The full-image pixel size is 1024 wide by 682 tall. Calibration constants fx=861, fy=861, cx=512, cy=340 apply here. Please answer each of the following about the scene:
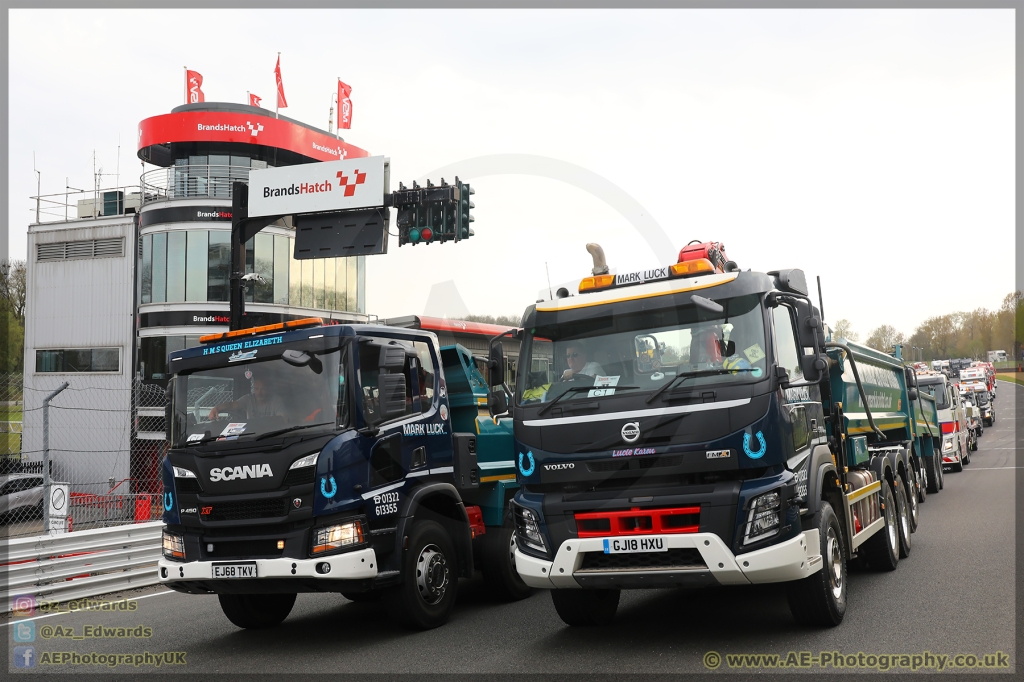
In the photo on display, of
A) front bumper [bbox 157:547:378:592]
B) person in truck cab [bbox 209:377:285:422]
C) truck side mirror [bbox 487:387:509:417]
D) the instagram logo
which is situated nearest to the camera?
front bumper [bbox 157:547:378:592]

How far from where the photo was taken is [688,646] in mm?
6496

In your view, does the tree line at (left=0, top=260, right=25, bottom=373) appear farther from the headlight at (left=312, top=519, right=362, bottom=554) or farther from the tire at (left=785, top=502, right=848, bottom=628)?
the tire at (left=785, top=502, right=848, bottom=628)

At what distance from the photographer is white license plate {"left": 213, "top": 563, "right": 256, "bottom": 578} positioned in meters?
6.94

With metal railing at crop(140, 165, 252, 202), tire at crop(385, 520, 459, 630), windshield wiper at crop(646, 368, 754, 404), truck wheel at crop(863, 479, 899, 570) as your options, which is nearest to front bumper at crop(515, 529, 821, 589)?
windshield wiper at crop(646, 368, 754, 404)

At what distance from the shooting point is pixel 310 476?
689 cm

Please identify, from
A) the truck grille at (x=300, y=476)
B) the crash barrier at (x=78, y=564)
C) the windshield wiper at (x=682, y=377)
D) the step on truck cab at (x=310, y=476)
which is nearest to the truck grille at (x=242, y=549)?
the step on truck cab at (x=310, y=476)

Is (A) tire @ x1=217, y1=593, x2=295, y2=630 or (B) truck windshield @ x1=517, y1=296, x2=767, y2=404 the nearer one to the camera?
(B) truck windshield @ x1=517, y1=296, x2=767, y2=404

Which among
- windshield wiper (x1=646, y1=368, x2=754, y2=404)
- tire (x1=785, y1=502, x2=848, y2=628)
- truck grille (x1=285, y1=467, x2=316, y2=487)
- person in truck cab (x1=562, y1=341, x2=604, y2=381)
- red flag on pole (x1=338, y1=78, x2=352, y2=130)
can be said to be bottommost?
tire (x1=785, y1=502, x2=848, y2=628)

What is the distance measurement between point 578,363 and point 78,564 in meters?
7.42

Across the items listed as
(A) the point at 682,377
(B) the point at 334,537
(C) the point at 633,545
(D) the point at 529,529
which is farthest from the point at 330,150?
(C) the point at 633,545

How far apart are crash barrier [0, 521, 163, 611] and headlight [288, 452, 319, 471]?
4.80m

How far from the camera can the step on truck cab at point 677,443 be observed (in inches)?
238

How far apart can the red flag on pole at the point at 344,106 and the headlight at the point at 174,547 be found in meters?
42.2

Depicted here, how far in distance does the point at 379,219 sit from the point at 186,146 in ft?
91.0
